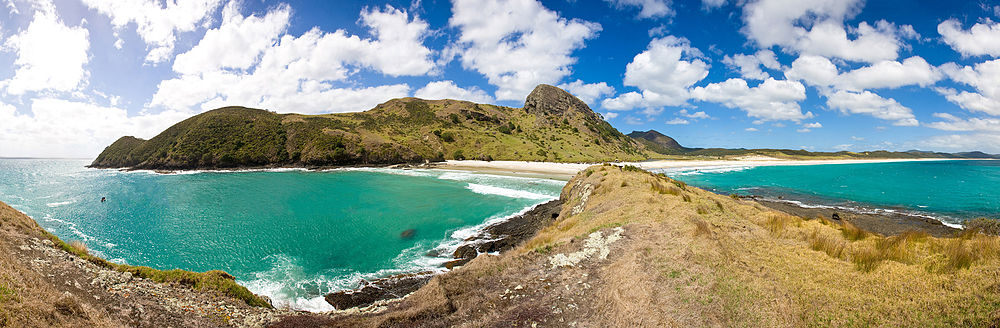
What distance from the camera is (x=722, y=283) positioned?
698 cm

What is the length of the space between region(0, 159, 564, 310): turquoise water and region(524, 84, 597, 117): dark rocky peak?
99.6m

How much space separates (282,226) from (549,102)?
409 feet

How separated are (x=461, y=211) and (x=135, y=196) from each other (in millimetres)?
37743

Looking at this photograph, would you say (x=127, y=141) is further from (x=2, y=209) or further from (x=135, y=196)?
(x=2, y=209)

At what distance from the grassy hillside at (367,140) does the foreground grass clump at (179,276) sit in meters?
72.0

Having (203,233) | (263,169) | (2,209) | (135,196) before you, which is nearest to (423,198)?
(203,233)

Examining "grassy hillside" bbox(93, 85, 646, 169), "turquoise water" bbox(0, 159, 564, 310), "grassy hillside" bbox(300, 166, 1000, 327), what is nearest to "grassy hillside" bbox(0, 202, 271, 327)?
"grassy hillside" bbox(300, 166, 1000, 327)

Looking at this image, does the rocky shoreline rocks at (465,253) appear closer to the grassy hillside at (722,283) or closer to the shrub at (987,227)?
the grassy hillside at (722,283)

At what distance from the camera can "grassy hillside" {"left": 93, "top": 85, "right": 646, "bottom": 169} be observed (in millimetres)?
76688

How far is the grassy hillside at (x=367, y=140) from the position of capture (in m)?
76.7

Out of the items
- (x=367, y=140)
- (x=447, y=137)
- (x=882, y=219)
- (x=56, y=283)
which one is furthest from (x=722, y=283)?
(x=447, y=137)

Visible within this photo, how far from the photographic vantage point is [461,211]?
91.7ft

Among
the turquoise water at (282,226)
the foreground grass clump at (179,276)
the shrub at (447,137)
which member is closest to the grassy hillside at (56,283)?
the foreground grass clump at (179,276)

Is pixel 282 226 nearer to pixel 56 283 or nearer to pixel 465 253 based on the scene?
pixel 465 253
